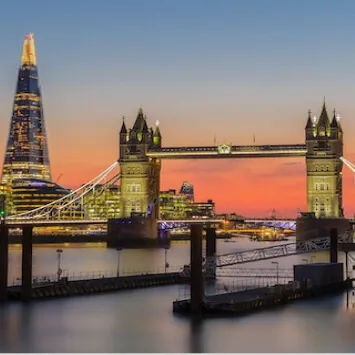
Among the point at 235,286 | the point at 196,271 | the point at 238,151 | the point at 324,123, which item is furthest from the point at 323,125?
the point at 196,271

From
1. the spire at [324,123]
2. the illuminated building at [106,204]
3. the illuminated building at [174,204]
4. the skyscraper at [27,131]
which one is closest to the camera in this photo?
the spire at [324,123]

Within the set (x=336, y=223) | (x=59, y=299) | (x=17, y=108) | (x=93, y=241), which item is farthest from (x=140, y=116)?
(x=17, y=108)

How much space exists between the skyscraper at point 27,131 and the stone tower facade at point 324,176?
89769 mm

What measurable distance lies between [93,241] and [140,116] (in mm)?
15132

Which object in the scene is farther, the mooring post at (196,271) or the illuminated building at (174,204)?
the illuminated building at (174,204)

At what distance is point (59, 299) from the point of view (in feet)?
117

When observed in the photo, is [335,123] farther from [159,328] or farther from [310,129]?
[159,328]

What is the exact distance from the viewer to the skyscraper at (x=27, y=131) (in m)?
173

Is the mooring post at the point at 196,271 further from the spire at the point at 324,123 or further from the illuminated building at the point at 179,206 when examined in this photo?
the illuminated building at the point at 179,206

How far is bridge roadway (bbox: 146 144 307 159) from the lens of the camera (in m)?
84.8

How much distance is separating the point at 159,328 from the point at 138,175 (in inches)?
2484

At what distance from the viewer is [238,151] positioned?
85.4m

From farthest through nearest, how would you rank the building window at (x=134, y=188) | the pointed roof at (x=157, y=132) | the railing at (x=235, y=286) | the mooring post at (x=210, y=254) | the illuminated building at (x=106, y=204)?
the illuminated building at (x=106, y=204) < the pointed roof at (x=157, y=132) < the building window at (x=134, y=188) < the mooring post at (x=210, y=254) < the railing at (x=235, y=286)

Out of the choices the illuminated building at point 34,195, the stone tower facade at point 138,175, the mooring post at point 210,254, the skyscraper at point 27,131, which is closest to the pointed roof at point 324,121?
the stone tower facade at point 138,175
